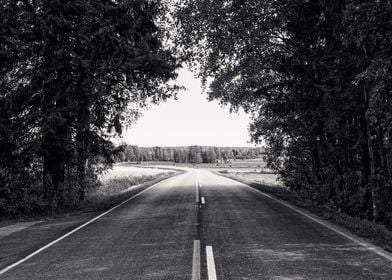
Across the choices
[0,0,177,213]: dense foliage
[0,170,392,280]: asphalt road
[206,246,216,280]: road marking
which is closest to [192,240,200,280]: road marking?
[0,170,392,280]: asphalt road

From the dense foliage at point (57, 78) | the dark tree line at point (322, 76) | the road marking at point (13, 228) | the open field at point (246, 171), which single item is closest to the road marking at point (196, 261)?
the dark tree line at point (322, 76)

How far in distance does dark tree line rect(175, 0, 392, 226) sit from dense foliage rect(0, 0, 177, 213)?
2.44m

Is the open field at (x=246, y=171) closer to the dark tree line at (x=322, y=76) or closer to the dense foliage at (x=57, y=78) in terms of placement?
the dark tree line at (x=322, y=76)

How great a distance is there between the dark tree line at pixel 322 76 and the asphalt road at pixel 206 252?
3793 millimetres

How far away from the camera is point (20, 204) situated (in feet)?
45.3

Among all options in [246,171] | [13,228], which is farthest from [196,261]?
[246,171]

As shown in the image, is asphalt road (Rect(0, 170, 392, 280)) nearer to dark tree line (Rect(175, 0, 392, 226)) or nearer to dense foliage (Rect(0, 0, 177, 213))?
dark tree line (Rect(175, 0, 392, 226))

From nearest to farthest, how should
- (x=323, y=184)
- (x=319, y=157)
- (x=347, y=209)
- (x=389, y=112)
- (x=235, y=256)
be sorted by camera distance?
1. (x=235, y=256)
2. (x=389, y=112)
3. (x=347, y=209)
4. (x=323, y=184)
5. (x=319, y=157)

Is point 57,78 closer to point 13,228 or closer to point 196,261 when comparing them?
point 13,228

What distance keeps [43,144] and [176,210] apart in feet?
17.9

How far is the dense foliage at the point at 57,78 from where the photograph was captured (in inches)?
516

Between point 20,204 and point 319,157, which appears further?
point 319,157

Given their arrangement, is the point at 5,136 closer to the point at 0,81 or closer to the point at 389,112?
the point at 0,81

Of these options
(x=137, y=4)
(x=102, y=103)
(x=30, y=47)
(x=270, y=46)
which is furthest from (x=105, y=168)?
(x=270, y=46)
